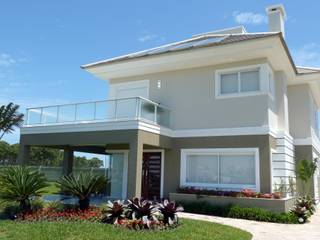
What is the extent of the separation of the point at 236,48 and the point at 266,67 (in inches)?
64.6

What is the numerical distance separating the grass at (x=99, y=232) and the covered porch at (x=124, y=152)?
3.93 m

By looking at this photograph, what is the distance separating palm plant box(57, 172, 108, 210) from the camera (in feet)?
39.4

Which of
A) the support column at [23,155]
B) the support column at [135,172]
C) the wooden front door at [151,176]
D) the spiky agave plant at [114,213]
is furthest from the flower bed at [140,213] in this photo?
the support column at [23,155]

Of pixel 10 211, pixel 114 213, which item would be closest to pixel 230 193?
pixel 114 213

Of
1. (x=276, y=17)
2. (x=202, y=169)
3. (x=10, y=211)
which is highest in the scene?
(x=276, y=17)

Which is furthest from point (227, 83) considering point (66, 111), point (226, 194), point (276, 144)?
point (66, 111)

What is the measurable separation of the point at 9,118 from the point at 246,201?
35.6m

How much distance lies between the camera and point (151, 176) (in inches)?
687

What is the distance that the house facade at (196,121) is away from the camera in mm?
14766

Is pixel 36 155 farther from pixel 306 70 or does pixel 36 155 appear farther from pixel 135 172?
pixel 306 70

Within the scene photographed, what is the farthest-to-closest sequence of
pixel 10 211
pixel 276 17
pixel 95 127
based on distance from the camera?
pixel 276 17 → pixel 95 127 → pixel 10 211

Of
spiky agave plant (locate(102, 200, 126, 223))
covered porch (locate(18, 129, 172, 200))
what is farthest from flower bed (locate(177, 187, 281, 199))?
spiky agave plant (locate(102, 200, 126, 223))

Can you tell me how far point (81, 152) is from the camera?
71.1ft

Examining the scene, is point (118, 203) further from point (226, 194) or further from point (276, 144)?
point (276, 144)
